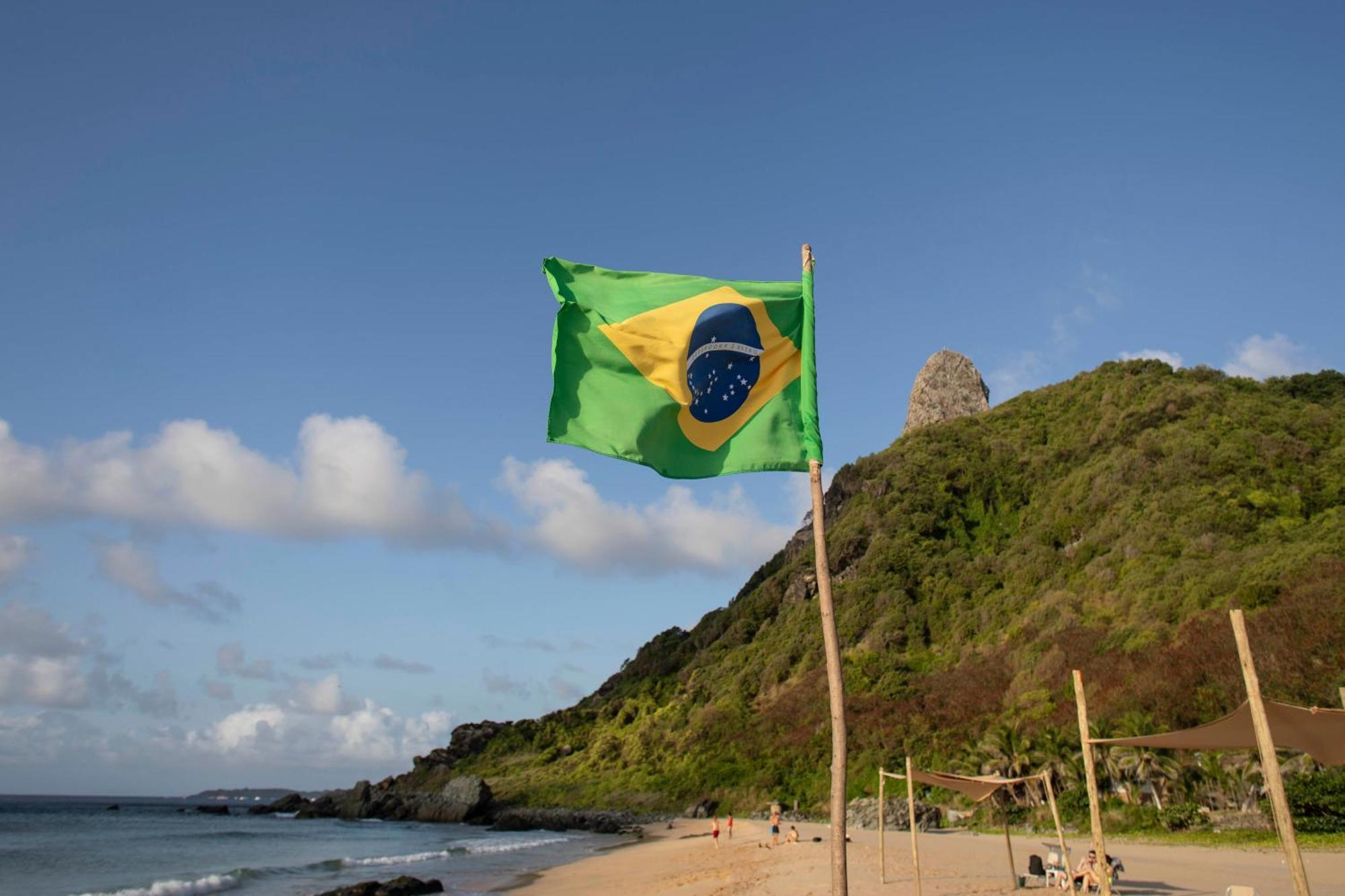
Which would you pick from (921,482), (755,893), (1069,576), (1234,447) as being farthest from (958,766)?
(921,482)

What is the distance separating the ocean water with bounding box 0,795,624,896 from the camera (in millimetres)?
33219

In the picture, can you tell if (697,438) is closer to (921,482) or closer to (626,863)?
(626,863)

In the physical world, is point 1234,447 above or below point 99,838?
above

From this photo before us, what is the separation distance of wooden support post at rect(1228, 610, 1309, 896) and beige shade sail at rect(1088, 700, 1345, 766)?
7.51 feet

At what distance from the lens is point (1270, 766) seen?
769 centimetres

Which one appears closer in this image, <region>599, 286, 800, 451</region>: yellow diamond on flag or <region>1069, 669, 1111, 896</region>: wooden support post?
<region>599, 286, 800, 451</region>: yellow diamond on flag

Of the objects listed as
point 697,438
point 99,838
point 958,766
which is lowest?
point 99,838

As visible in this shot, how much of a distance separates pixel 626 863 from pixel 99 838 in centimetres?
5607

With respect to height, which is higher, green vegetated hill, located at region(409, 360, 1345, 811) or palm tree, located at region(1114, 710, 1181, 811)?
green vegetated hill, located at region(409, 360, 1345, 811)

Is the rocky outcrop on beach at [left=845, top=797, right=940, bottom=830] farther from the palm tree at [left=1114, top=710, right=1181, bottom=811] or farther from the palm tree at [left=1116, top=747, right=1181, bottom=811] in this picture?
the palm tree at [left=1116, top=747, right=1181, bottom=811]

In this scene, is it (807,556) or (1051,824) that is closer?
(1051,824)

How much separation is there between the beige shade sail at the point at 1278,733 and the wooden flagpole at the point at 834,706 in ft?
14.5

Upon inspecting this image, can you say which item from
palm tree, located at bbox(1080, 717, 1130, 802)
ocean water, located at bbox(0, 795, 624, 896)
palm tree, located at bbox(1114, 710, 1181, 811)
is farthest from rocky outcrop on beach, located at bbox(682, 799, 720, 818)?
palm tree, located at bbox(1114, 710, 1181, 811)

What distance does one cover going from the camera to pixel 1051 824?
3366 cm
